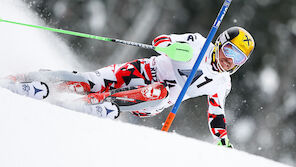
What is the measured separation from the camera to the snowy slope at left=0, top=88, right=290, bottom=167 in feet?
6.77

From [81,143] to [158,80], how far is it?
2.32 metres

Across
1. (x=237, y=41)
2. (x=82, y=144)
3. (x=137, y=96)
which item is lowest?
(x=82, y=144)

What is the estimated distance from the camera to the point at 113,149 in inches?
90.6

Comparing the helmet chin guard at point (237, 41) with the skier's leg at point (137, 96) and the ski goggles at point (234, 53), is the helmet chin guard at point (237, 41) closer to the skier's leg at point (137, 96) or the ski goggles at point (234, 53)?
the ski goggles at point (234, 53)

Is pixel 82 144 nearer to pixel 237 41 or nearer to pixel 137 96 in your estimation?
pixel 137 96

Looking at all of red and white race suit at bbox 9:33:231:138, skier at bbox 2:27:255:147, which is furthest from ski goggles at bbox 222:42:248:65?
red and white race suit at bbox 9:33:231:138

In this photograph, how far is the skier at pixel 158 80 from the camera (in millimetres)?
3887

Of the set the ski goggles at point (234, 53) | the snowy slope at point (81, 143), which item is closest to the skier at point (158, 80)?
the ski goggles at point (234, 53)

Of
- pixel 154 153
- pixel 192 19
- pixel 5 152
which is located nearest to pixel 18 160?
pixel 5 152

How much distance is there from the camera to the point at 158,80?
14.7ft

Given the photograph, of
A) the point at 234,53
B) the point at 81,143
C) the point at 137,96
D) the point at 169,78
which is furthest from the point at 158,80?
the point at 81,143

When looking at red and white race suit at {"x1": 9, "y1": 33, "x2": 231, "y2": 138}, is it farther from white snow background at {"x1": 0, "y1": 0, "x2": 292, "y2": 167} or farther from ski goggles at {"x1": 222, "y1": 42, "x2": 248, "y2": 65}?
white snow background at {"x1": 0, "y1": 0, "x2": 292, "y2": 167}

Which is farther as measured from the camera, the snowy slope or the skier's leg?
the skier's leg

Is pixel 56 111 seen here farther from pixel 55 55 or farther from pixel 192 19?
pixel 192 19
